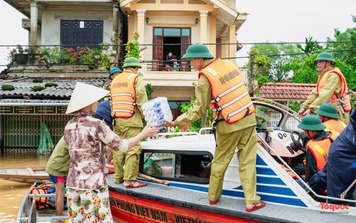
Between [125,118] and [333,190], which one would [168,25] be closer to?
[125,118]

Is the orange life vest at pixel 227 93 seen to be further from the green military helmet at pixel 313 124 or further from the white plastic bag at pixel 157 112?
the green military helmet at pixel 313 124

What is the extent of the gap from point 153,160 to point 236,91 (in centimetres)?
204

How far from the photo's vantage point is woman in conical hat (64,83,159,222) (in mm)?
4355

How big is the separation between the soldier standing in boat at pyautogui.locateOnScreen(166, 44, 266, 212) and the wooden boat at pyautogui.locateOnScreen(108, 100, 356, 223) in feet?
0.60

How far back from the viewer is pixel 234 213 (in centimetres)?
477

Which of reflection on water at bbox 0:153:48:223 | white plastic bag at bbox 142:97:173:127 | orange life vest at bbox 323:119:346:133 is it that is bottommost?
reflection on water at bbox 0:153:48:223

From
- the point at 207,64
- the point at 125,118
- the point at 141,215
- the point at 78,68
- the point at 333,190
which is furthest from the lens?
the point at 78,68

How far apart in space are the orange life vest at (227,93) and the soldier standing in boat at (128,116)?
172cm

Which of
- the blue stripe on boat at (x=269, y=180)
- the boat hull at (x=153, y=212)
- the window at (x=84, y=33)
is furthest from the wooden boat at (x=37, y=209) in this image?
the window at (x=84, y=33)

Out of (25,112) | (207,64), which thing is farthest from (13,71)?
(207,64)

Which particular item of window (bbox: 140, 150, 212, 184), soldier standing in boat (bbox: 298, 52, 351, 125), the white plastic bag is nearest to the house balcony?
soldier standing in boat (bbox: 298, 52, 351, 125)

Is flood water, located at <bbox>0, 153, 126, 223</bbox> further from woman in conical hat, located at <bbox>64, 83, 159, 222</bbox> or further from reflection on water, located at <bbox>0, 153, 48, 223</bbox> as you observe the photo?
woman in conical hat, located at <bbox>64, 83, 159, 222</bbox>

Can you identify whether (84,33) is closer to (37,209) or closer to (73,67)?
(73,67)

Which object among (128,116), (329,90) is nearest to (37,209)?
(128,116)
